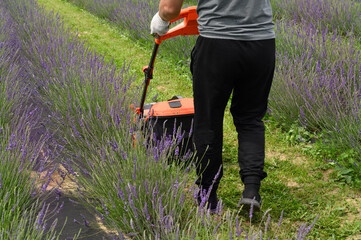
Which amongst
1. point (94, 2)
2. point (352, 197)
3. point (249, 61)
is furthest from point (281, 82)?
point (94, 2)

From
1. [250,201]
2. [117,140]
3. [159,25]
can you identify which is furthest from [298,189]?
[159,25]

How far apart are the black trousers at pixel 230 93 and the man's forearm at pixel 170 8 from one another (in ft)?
0.71

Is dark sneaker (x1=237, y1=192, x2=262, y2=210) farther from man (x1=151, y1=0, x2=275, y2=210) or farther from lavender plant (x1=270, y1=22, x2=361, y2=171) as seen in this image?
lavender plant (x1=270, y1=22, x2=361, y2=171)

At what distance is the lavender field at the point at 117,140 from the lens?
7.30 feet

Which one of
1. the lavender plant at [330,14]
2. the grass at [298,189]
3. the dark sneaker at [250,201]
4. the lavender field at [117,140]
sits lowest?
the grass at [298,189]

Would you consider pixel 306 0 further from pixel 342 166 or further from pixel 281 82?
pixel 342 166

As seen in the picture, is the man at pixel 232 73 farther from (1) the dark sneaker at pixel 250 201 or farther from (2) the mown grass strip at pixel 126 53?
(2) the mown grass strip at pixel 126 53

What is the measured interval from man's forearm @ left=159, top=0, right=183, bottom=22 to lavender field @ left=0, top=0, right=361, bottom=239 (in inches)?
29.8

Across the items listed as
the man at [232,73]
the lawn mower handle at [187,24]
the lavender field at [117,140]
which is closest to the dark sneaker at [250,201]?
the man at [232,73]

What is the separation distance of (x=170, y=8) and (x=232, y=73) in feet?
1.73

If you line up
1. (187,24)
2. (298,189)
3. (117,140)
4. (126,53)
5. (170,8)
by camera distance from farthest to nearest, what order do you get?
(126,53)
(298,189)
(117,140)
(187,24)
(170,8)

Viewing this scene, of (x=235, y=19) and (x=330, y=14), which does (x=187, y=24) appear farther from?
(x=330, y=14)

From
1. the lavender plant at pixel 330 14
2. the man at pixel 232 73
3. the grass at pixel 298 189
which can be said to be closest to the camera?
the man at pixel 232 73

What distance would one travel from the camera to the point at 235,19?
2.32 meters
